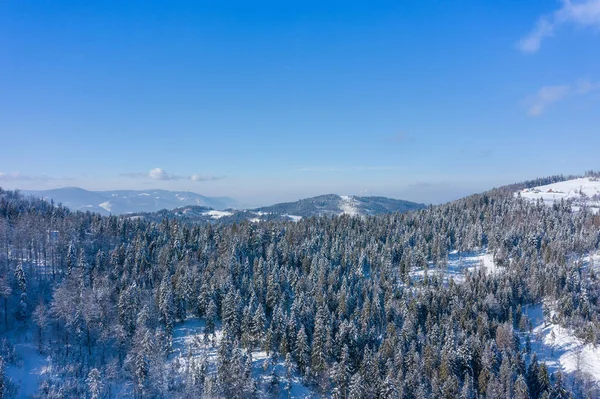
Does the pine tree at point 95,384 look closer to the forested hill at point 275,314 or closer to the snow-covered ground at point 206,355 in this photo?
the forested hill at point 275,314

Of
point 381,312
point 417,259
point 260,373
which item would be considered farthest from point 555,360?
point 260,373

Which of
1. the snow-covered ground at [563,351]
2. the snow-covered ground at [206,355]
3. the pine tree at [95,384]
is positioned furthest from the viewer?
the snow-covered ground at [563,351]

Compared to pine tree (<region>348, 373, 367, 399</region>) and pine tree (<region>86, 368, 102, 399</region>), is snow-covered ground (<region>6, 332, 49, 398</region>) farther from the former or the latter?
pine tree (<region>348, 373, 367, 399</region>)

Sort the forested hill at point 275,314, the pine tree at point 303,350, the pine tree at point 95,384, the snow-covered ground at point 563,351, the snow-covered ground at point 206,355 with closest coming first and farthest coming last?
the pine tree at point 95,384 < the forested hill at point 275,314 < the snow-covered ground at point 206,355 < the pine tree at point 303,350 < the snow-covered ground at point 563,351

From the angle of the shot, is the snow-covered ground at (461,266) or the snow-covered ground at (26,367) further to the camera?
the snow-covered ground at (461,266)

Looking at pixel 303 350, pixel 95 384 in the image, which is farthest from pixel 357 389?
pixel 95 384

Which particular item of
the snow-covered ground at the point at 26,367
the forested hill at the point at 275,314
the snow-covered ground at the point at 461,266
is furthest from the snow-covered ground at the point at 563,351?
the snow-covered ground at the point at 26,367

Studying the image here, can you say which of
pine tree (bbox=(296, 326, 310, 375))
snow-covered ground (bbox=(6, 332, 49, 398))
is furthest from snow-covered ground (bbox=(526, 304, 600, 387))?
snow-covered ground (bbox=(6, 332, 49, 398))
